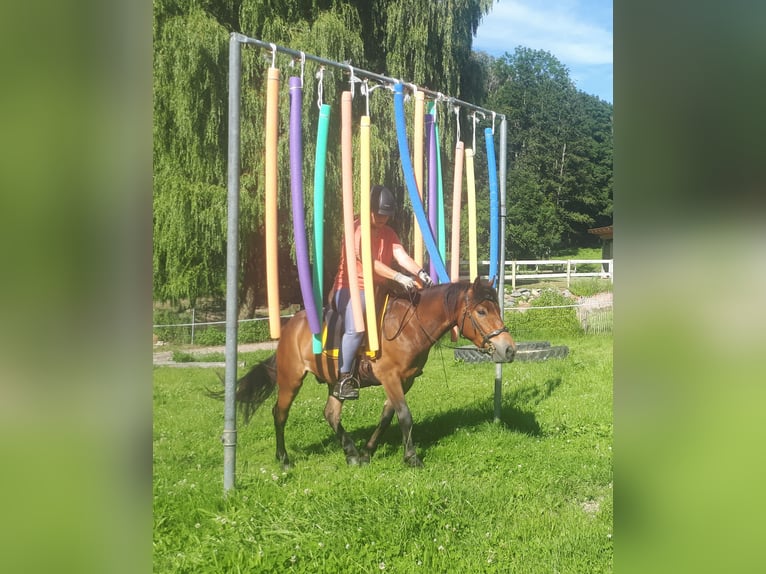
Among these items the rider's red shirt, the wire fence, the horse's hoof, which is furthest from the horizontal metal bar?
the horse's hoof

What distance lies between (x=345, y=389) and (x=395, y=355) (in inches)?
14.7

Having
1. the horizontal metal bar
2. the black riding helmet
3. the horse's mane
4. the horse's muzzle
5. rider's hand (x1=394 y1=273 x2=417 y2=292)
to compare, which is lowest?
the horse's muzzle

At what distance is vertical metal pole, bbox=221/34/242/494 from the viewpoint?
3.02 metres

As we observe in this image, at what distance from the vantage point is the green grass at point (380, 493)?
3.02m

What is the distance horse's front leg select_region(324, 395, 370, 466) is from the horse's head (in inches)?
34.2

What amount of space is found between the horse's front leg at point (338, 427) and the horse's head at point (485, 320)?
87 centimetres

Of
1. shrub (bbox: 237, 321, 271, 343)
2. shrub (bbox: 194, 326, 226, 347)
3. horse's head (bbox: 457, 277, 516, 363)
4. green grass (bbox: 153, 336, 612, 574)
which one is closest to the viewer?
green grass (bbox: 153, 336, 612, 574)

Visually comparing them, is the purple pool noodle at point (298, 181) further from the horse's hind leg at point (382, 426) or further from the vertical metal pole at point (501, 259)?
the vertical metal pole at point (501, 259)

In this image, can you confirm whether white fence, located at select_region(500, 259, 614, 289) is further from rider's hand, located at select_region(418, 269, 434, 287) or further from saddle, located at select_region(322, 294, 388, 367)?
saddle, located at select_region(322, 294, 388, 367)

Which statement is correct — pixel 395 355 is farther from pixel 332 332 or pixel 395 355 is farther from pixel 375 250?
pixel 375 250

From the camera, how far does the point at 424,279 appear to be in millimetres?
3662
